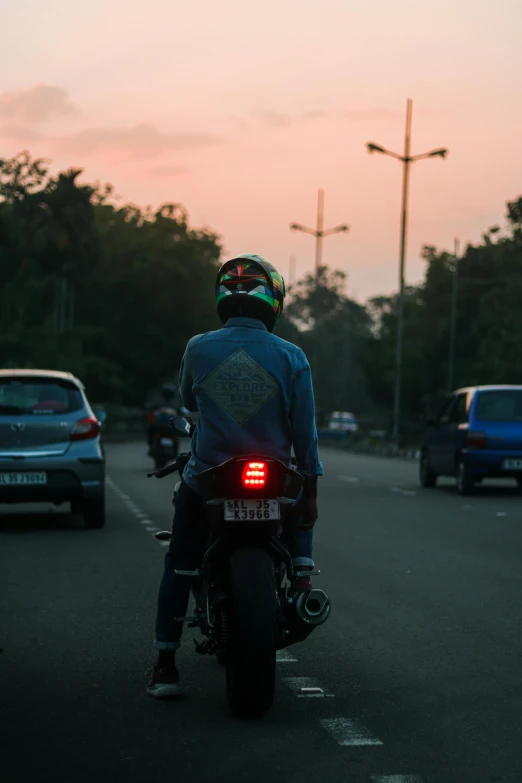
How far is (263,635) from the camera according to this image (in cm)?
585

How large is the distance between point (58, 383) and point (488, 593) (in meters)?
6.68

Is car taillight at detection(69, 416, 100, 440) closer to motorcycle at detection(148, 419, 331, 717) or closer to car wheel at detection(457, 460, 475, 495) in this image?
car wheel at detection(457, 460, 475, 495)

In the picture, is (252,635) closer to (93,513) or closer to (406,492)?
(93,513)

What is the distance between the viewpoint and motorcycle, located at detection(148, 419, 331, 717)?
5.87 metres

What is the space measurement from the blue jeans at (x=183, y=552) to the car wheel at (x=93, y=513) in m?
9.22

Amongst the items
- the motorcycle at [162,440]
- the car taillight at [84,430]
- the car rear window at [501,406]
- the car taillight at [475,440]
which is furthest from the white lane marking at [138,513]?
the car rear window at [501,406]

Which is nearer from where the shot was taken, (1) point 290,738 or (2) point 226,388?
(1) point 290,738

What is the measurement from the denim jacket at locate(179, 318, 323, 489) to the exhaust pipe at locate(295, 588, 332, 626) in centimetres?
58

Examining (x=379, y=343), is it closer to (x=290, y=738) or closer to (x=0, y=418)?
(x=0, y=418)

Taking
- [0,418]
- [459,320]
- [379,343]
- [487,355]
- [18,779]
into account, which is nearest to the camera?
[18,779]

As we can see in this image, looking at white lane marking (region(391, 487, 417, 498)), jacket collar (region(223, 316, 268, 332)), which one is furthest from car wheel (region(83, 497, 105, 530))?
jacket collar (region(223, 316, 268, 332))

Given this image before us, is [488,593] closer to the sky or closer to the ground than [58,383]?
closer to the ground

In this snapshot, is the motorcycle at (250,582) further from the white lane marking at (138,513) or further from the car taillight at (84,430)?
the car taillight at (84,430)

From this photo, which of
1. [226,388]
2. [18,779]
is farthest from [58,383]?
[18,779]
